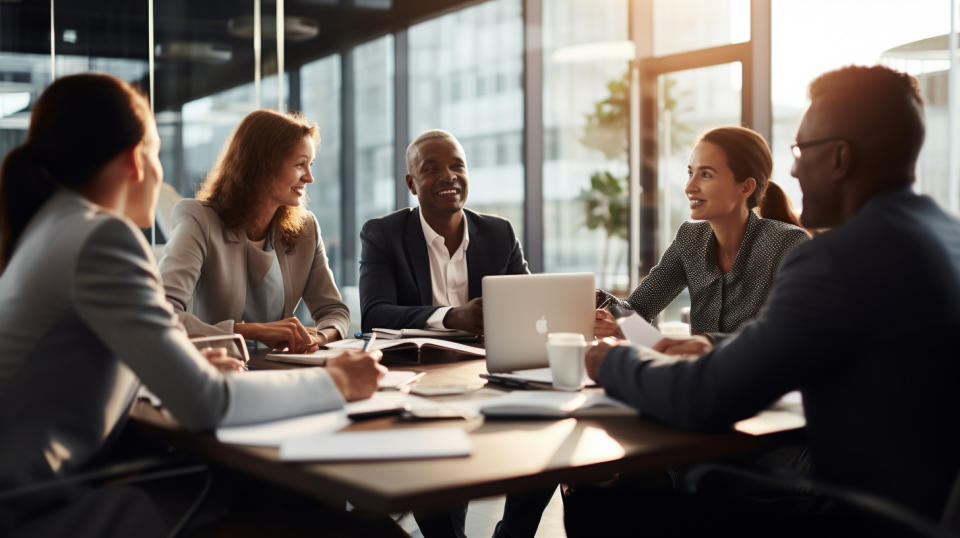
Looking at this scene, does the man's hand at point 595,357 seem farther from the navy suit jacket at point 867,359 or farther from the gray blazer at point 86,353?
the gray blazer at point 86,353

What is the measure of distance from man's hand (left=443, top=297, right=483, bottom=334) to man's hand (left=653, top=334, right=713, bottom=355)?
0.85 m

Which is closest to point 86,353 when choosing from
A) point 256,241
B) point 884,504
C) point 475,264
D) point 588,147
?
point 884,504

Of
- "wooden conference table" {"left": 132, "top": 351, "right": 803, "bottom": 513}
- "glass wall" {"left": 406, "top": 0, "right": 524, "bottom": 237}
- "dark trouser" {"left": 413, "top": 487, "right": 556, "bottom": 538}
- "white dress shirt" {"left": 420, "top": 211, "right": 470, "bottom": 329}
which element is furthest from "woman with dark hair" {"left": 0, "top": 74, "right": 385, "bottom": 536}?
"glass wall" {"left": 406, "top": 0, "right": 524, "bottom": 237}

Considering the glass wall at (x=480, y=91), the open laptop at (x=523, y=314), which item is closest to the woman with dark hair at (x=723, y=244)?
the open laptop at (x=523, y=314)

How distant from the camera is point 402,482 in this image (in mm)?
1142

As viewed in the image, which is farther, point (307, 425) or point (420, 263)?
point (420, 263)

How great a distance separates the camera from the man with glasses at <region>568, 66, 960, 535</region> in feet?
4.39

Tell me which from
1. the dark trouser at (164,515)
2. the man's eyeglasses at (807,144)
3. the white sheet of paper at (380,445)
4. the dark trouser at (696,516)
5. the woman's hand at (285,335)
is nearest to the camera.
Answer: the white sheet of paper at (380,445)

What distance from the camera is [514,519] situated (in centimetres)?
270

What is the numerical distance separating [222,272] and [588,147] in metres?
4.52

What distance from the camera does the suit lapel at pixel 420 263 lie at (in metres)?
3.20

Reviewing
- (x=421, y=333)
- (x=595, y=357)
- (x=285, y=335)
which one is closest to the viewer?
(x=595, y=357)

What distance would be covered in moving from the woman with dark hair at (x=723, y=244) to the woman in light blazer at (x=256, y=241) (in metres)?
1.11

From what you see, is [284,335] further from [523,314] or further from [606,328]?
[606,328]
